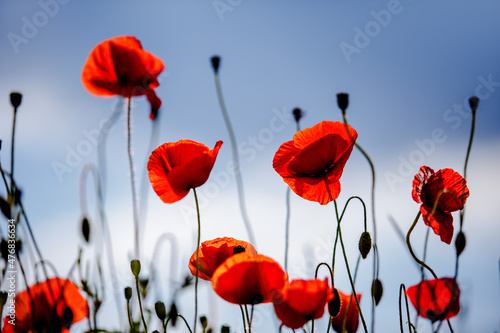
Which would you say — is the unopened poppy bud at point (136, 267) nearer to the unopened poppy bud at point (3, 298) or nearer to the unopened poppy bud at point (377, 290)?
the unopened poppy bud at point (3, 298)

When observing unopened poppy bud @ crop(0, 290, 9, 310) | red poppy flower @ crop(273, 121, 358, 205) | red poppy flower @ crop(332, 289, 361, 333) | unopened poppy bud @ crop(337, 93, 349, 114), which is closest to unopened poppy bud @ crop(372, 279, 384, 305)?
red poppy flower @ crop(332, 289, 361, 333)

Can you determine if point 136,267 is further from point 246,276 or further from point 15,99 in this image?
point 15,99

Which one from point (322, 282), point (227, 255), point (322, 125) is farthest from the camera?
point (322, 125)

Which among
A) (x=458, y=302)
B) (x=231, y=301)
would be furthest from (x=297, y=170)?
(x=458, y=302)

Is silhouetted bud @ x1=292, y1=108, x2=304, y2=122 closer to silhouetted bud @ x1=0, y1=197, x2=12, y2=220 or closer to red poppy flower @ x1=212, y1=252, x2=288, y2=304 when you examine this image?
red poppy flower @ x1=212, y1=252, x2=288, y2=304

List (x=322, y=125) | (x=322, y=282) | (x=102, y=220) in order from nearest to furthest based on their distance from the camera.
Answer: (x=322, y=282) < (x=102, y=220) < (x=322, y=125)

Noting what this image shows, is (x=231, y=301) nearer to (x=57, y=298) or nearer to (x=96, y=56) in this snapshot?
(x=57, y=298)

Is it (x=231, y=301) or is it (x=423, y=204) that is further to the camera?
(x=423, y=204)
